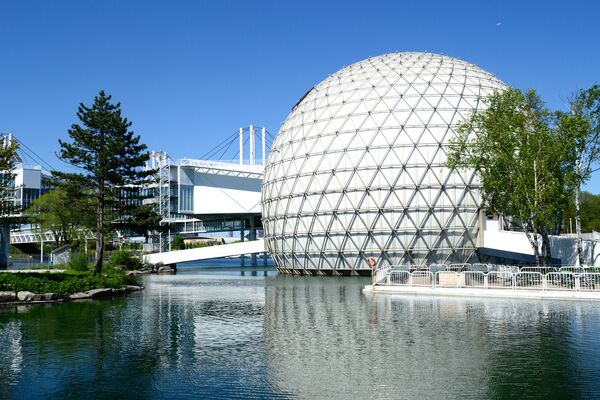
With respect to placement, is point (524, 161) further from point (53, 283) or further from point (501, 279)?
point (53, 283)

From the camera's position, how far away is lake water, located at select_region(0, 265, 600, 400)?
12.4 metres

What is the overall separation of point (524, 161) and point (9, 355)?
3237 cm

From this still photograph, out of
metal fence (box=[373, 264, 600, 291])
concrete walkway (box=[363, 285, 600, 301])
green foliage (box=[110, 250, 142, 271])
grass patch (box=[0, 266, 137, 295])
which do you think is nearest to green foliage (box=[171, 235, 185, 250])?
green foliage (box=[110, 250, 142, 271])

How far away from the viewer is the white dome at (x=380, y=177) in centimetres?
5088

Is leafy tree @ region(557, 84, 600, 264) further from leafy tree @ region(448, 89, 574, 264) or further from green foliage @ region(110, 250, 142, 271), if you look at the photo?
green foliage @ region(110, 250, 142, 271)

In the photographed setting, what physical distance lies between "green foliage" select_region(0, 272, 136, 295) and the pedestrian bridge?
2966cm

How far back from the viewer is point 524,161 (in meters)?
38.3

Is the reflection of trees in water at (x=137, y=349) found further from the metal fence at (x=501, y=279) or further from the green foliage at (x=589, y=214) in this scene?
the green foliage at (x=589, y=214)

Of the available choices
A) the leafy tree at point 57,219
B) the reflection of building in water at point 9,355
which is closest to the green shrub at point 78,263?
the leafy tree at point 57,219

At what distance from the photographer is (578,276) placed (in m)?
30.1

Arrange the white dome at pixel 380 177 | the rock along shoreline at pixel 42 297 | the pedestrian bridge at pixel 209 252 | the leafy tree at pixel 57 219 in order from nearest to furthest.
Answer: the rock along shoreline at pixel 42 297
the white dome at pixel 380 177
the pedestrian bridge at pixel 209 252
the leafy tree at pixel 57 219

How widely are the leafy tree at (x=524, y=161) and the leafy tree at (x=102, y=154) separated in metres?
23.8

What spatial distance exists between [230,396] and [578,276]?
2402cm

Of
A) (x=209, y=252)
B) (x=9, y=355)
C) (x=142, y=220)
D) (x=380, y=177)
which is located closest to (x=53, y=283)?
(x=142, y=220)
